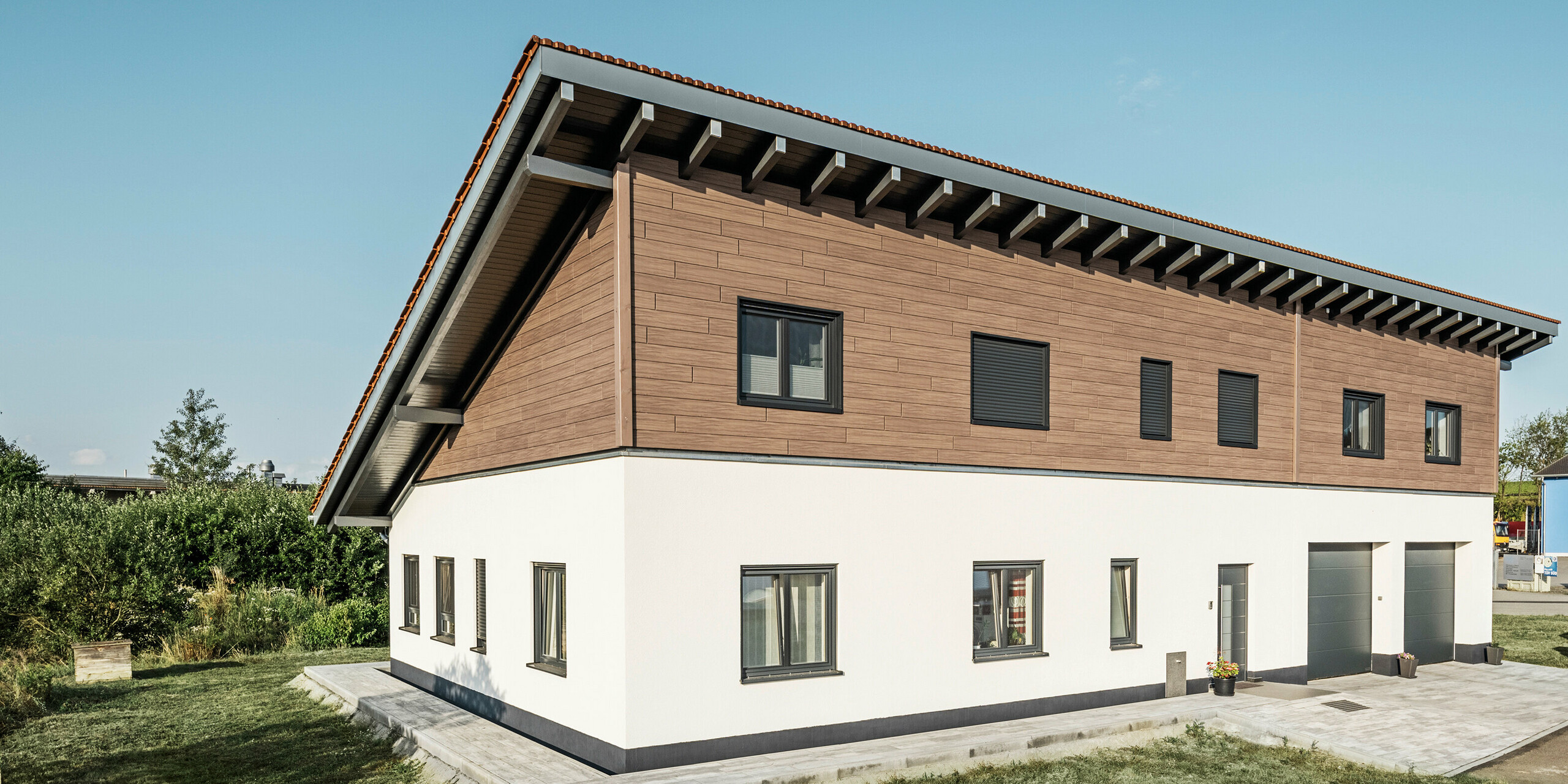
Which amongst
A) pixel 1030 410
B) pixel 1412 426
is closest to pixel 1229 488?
pixel 1030 410

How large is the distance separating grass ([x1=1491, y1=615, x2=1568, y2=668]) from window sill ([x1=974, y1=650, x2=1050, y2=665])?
14053mm

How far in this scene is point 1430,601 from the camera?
1903 centimetres

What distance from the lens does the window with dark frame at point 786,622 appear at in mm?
10680

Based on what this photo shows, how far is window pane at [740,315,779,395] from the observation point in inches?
428

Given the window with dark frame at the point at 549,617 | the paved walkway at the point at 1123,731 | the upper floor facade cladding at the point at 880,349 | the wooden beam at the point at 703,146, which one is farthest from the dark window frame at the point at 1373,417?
the window with dark frame at the point at 549,617

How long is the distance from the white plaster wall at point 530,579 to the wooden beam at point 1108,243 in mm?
7505

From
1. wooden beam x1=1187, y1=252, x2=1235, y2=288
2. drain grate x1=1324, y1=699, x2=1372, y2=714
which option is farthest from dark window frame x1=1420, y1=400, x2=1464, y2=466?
wooden beam x1=1187, y1=252, x2=1235, y2=288

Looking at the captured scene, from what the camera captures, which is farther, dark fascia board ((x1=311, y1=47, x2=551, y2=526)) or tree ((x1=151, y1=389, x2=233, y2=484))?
tree ((x1=151, y1=389, x2=233, y2=484))

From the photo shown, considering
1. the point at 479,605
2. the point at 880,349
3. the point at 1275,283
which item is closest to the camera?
the point at 880,349

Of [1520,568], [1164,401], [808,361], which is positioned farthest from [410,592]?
[1520,568]

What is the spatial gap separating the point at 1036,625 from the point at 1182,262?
569 centimetres

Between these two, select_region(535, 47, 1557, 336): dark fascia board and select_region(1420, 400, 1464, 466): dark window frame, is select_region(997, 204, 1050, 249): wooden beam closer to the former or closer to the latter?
select_region(535, 47, 1557, 336): dark fascia board

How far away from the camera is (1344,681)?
664 inches

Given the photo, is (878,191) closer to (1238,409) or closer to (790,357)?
(790,357)
